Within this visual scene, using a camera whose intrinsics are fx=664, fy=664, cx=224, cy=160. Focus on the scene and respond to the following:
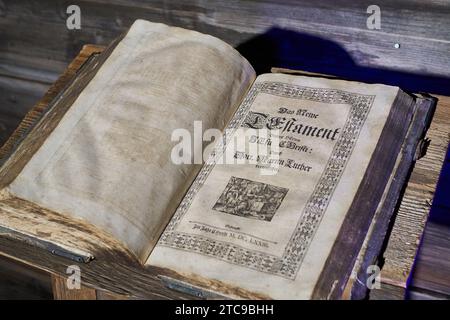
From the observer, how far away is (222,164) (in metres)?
1.22

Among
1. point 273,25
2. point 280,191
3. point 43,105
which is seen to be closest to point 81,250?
point 280,191

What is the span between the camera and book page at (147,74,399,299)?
1.04 metres

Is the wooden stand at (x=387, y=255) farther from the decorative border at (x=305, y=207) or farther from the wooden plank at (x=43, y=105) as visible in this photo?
the wooden plank at (x=43, y=105)

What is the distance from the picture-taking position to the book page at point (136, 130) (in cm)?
112

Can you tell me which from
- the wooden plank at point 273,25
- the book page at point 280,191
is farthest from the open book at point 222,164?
the wooden plank at point 273,25

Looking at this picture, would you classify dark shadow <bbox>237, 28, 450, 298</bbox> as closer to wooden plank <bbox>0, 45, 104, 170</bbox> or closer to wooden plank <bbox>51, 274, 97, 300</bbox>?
A: wooden plank <bbox>0, 45, 104, 170</bbox>

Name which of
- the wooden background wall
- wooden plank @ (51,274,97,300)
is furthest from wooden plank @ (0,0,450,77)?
wooden plank @ (51,274,97,300)

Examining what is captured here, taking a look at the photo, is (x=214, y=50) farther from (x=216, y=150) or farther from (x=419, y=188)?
(x=419, y=188)

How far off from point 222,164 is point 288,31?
59 cm

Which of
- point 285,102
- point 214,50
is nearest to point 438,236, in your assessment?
point 285,102

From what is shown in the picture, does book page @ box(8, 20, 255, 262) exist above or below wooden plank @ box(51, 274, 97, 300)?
above

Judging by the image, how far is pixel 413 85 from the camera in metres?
1.60

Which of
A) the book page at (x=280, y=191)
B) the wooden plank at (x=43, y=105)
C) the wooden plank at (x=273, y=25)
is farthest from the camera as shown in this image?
the wooden plank at (x=273, y=25)

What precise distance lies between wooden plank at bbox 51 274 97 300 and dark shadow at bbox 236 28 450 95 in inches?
26.3
